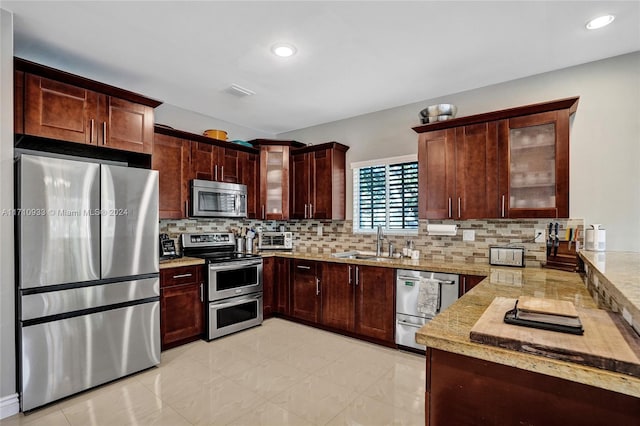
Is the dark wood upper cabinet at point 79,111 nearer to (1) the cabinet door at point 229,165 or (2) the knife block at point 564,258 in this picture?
(1) the cabinet door at point 229,165

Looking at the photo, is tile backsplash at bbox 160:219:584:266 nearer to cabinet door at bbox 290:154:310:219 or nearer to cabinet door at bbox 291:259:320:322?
cabinet door at bbox 290:154:310:219

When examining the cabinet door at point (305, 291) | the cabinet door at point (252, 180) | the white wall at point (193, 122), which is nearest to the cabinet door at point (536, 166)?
the cabinet door at point (305, 291)

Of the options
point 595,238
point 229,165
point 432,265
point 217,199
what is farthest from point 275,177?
point 595,238

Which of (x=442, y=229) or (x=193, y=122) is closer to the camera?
(x=442, y=229)

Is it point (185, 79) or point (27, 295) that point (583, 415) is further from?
point (185, 79)

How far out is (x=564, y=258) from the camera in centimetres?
266

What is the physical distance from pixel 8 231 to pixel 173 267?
1302mm

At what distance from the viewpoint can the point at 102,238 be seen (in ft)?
8.21

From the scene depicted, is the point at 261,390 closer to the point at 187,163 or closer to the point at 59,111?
the point at 187,163

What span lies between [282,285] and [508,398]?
332 centimetres

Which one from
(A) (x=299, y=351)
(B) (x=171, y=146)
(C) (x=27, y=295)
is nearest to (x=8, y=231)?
(C) (x=27, y=295)

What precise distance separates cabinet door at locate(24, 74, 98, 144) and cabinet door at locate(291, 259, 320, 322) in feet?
8.11

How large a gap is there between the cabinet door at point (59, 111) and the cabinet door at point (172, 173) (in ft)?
2.54

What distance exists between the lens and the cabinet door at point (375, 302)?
3.26 meters
